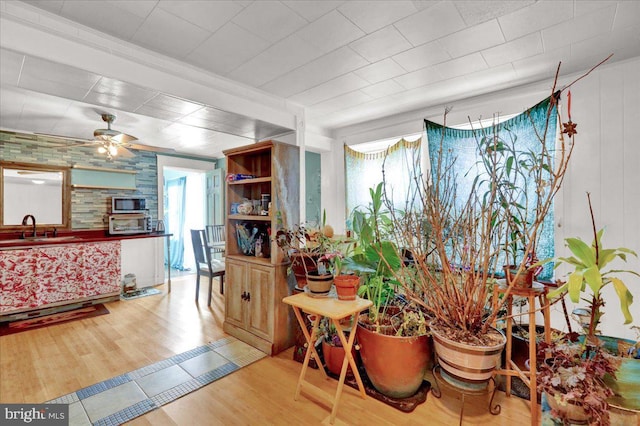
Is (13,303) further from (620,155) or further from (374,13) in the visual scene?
(620,155)

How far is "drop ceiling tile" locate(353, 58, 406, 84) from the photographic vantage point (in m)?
2.55

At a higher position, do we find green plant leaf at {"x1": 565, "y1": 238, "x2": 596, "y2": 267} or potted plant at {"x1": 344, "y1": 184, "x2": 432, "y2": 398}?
green plant leaf at {"x1": 565, "y1": 238, "x2": 596, "y2": 267}

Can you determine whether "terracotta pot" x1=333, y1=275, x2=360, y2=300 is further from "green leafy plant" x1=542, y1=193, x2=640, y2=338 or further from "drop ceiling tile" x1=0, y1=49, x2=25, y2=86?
"drop ceiling tile" x1=0, y1=49, x2=25, y2=86

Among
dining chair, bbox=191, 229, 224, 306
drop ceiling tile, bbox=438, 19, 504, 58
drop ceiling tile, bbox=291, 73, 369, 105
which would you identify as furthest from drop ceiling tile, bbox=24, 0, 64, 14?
dining chair, bbox=191, 229, 224, 306

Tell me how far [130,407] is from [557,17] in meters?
3.81

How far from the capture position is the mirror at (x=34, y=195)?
376 centimetres

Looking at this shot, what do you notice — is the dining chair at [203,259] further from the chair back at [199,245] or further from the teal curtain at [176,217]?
the teal curtain at [176,217]

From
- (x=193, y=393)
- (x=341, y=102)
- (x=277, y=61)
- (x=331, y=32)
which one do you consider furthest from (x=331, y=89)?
(x=193, y=393)

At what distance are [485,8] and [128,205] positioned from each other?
5.00 metres

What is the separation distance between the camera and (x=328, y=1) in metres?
1.77

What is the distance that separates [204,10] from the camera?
72.0 inches

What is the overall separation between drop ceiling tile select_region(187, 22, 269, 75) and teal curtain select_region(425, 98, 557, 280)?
1722mm

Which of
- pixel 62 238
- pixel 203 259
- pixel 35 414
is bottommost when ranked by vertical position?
pixel 35 414

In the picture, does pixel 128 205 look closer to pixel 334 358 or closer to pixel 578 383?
pixel 334 358
